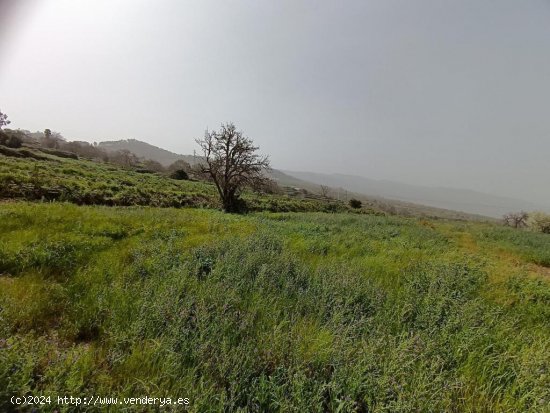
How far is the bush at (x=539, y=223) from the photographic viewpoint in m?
54.8

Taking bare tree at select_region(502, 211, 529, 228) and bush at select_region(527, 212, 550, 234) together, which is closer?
bush at select_region(527, 212, 550, 234)

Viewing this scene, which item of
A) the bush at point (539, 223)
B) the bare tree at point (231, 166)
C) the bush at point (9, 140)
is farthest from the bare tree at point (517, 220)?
the bush at point (9, 140)

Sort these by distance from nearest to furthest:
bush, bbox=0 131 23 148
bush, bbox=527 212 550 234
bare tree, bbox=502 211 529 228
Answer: bush, bbox=0 131 23 148
bush, bbox=527 212 550 234
bare tree, bbox=502 211 529 228

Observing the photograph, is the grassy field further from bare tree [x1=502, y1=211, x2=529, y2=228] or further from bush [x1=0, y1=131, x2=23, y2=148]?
bare tree [x1=502, y1=211, x2=529, y2=228]

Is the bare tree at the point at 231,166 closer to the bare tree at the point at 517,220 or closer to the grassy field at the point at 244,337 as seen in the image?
the grassy field at the point at 244,337

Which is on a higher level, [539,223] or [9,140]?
[9,140]

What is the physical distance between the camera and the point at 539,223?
185ft

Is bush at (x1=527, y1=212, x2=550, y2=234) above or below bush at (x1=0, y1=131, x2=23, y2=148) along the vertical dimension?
below

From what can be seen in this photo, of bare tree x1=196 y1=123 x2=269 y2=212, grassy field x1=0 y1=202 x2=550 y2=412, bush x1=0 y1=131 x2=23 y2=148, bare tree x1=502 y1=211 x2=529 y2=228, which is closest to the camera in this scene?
grassy field x1=0 y1=202 x2=550 y2=412

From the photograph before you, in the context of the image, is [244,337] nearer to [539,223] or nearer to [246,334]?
[246,334]

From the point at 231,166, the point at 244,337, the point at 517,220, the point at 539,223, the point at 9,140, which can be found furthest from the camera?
the point at 517,220

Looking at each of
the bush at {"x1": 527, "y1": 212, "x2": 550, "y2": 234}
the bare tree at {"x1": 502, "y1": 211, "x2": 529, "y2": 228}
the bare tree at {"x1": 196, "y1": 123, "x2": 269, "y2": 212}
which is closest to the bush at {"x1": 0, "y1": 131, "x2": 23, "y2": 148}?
the bare tree at {"x1": 196, "y1": 123, "x2": 269, "y2": 212}

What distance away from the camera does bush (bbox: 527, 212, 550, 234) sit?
5484 cm

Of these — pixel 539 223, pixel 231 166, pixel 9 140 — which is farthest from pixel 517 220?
pixel 9 140
